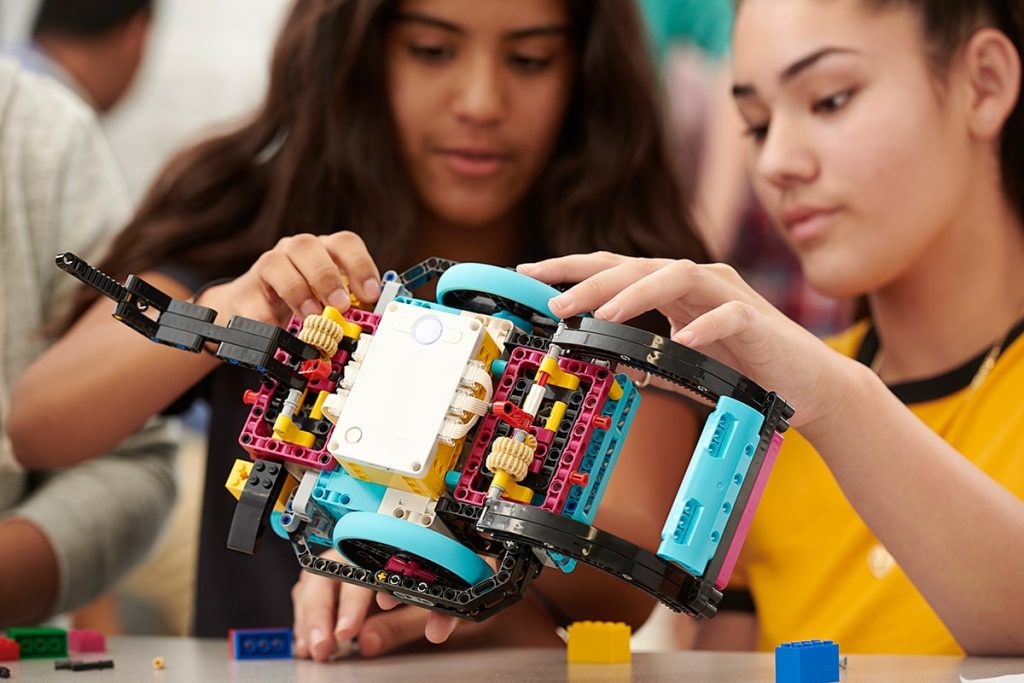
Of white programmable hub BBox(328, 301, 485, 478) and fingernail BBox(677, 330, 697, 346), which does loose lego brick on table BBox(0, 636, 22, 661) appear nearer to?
white programmable hub BBox(328, 301, 485, 478)

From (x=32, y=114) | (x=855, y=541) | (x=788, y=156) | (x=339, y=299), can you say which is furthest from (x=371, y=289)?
(x=32, y=114)

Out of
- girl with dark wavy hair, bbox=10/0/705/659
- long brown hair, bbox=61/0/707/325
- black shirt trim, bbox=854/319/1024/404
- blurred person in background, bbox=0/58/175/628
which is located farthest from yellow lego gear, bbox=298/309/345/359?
black shirt trim, bbox=854/319/1024/404

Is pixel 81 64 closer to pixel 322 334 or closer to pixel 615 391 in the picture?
pixel 322 334

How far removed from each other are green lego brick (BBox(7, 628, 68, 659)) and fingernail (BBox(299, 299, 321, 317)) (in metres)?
0.33

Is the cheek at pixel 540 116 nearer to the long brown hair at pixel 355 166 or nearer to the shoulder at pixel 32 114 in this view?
the long brown hair at pixel 355 166

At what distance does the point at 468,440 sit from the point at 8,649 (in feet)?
1.29

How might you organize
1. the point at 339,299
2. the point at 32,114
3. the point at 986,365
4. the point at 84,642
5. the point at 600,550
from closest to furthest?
the point at 600,550 < the point at 339,299 < the point at 84,642 < the point at 986,365 < the point at 32,114

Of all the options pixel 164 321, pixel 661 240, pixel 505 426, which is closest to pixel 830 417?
pixel 505 426

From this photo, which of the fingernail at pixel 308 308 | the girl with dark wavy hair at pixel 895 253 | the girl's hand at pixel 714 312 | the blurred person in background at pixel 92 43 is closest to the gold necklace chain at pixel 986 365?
the girl with dark wavy hair at pixel 895 253

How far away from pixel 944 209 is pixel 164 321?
72cm

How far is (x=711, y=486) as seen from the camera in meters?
0.67

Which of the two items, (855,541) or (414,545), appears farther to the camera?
(855,541)

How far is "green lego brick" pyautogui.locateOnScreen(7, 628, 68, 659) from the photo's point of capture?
87 centimetres

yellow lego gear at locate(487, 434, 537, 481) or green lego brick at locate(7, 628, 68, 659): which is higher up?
yellow lego gear at locate(487, 434, 537, 481)
